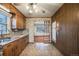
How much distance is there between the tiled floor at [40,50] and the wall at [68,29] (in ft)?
0.41

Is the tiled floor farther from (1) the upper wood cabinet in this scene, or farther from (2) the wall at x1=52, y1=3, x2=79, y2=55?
(1) the upper wood cabinet

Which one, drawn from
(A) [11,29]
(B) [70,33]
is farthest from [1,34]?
(B) [70,33]

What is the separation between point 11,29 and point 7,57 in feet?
1.89

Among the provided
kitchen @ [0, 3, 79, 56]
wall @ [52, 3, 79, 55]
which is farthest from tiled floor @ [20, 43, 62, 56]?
wall @ [52, 3, 79, 55]

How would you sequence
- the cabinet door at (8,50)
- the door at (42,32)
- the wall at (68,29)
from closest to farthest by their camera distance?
the cabinet door at (8,50) → the wall at (68,29) → the door at (42,32)

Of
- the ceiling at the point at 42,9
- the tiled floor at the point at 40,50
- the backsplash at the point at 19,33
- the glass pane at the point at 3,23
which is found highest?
the ceiling at the point at 42,9

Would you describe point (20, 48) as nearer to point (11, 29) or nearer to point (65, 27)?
point (11, 29)

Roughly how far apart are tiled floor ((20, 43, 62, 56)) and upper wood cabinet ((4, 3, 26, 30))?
1.49 feet

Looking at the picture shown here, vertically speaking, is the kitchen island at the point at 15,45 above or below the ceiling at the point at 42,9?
below

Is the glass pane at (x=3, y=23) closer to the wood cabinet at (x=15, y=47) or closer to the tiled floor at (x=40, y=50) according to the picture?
the wood cabinet at (x=15, y=47)

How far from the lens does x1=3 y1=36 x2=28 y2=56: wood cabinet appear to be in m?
2.12

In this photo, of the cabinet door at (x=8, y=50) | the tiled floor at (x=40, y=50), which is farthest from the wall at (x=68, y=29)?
the cabinet door at (x=8, y=50)

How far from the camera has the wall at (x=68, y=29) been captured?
2.18 meters

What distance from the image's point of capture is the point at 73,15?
2.21 m
